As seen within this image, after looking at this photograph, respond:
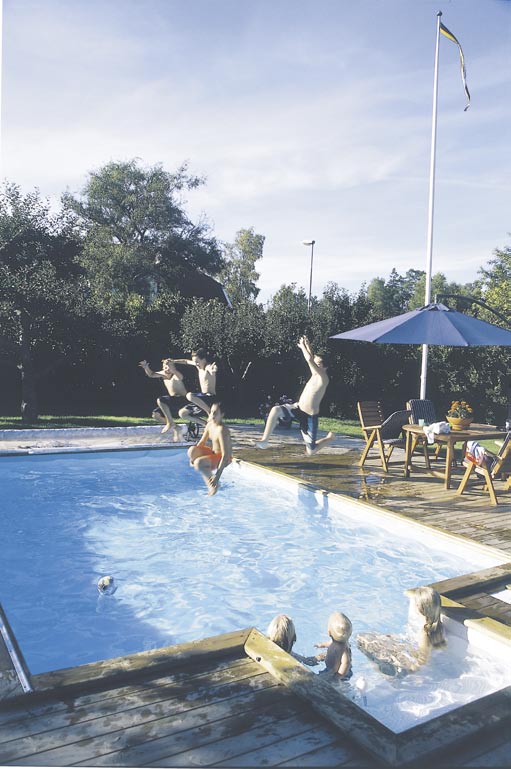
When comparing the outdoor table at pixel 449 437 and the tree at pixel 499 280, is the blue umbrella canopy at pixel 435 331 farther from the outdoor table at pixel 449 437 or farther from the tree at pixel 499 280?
the tree at pixel 499 280

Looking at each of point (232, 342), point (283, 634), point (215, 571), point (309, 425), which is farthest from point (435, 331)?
point (232, 342)

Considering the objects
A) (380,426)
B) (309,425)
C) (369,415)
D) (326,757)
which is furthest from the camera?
(369,415)

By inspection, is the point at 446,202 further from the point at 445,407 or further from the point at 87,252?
the point at 87,252

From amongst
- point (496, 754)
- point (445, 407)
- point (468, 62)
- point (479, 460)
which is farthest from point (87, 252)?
point (496, 754)

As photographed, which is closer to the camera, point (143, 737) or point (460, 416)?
point (143, 737)

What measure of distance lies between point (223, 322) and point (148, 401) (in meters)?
3.10

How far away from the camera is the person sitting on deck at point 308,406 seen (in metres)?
4.43

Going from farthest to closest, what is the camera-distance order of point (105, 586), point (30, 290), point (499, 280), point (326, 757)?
point (499, 280), point (30, 290), point (105, 586), point (326, 757)

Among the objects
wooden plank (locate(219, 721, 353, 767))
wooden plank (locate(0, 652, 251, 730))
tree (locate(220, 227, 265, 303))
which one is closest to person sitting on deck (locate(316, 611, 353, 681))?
wooden plank (locate(0, 652, 251, 730))

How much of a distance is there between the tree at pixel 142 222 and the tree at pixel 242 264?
13.5 metres

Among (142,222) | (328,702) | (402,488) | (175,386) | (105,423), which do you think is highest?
(142,222)

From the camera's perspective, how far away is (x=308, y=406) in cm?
476

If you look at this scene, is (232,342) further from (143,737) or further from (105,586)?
(143,737)

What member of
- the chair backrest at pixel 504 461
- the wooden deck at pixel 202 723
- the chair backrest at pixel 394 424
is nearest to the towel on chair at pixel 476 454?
the chair backrest at pixel 504 461
